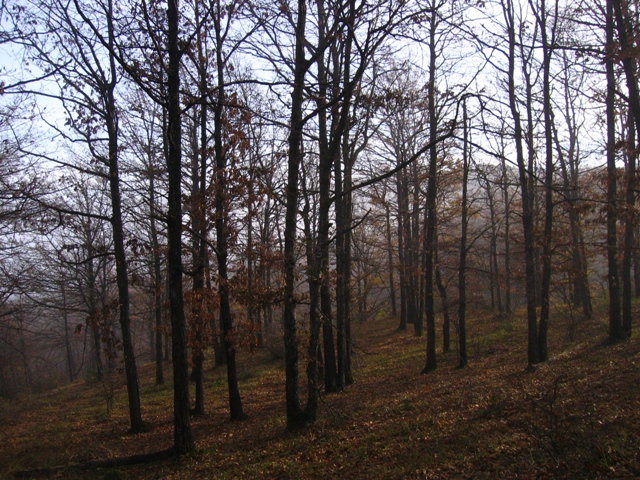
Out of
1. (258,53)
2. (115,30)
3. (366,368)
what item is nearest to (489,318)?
(366,368)

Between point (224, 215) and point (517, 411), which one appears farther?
point (224, 215)

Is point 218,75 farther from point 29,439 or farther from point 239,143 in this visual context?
point 29,439

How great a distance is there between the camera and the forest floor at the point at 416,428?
19.8ft

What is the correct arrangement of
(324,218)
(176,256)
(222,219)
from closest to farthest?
(176,256) < (324,218) < (222,219)

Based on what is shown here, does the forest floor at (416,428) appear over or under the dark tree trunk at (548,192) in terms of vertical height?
under

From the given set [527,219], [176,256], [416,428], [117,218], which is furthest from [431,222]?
[117,218]

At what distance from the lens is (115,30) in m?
9.34

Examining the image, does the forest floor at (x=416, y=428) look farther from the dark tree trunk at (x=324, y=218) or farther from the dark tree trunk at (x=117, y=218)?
the dark tree trunk at (x=117, y=218)

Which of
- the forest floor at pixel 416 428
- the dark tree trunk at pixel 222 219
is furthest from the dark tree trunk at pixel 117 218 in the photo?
the dark tree trunk at pixel 222 219

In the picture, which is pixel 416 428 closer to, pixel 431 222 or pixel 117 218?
pixel 431 222

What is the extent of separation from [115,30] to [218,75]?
2.93 m

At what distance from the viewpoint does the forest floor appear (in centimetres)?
603

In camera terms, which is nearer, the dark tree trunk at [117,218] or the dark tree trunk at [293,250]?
the dark tree trunk at [293,250]

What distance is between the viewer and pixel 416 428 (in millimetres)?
8156
